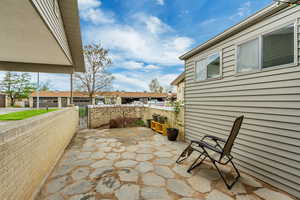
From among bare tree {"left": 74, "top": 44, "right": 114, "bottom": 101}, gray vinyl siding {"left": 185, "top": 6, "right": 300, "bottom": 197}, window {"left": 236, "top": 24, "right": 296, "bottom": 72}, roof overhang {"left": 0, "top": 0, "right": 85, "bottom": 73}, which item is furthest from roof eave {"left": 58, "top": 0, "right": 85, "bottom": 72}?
bare tree {"left": 74, "top": 44, "right": 114, "bottom": 101}

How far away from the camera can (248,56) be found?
8.70 feet

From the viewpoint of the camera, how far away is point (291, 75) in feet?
6.58

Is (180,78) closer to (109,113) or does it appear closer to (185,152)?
(109,113)

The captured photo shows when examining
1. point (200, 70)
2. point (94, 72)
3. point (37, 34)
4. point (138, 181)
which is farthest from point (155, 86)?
point (138, 181)

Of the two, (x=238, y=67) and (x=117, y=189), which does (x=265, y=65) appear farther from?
(x=117, y=189)

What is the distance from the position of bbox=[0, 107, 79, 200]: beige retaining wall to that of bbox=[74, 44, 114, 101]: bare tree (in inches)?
472

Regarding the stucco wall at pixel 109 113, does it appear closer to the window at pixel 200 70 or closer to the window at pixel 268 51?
the window at pixel 200 70

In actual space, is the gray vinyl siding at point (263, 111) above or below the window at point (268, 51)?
below

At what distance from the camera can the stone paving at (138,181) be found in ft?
6.17

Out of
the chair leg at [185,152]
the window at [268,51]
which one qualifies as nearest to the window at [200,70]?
the window at [268,51]

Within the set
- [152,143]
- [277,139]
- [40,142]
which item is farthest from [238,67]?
[40,142]

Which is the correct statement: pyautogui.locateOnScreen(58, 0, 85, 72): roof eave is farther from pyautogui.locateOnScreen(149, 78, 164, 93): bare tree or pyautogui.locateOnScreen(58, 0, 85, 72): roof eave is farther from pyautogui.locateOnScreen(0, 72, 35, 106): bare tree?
pyautogui.locateOnScreen(149, 78, 164, 93): bare tree

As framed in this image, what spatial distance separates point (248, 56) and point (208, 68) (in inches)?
43.2

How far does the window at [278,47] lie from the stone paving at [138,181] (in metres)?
2.16
